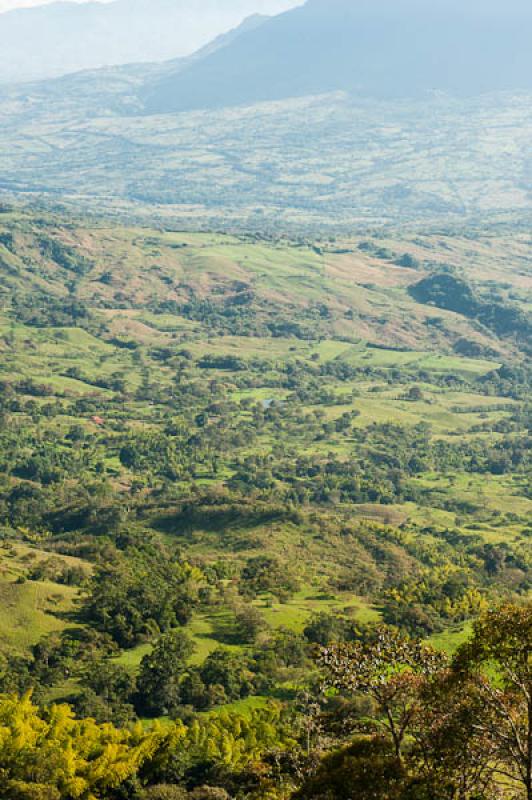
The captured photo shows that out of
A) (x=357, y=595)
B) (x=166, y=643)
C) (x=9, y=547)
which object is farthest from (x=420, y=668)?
(x=9, y=547)

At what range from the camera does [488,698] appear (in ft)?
88.7

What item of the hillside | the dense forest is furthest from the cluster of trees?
the hillside

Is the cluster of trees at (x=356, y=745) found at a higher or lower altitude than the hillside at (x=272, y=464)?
higher

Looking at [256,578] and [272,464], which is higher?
[256,578]

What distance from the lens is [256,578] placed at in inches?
3199

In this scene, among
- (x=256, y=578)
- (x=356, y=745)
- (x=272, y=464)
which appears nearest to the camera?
(x=356, y=745)

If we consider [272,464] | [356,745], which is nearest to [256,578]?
[356,745]

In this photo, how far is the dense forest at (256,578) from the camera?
28.5 meters

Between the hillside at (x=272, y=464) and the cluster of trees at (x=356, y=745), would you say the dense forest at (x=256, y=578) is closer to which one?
the cluster of trees at (x=356, y=745)

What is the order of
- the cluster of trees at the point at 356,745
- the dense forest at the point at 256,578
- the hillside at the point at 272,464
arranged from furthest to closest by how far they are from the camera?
the hillside at the point at 272,464
the dense forest at the point at 256,578
the cluster of trees at the point at 356,745

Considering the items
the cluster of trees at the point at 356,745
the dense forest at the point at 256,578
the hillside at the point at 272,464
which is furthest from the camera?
the hillside at the point at 272,464

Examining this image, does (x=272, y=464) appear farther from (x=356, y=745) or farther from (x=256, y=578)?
(x=356, y=745)

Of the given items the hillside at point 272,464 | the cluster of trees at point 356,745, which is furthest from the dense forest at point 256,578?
the hillside at point 272,464

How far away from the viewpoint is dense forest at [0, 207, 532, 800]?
28531mm
